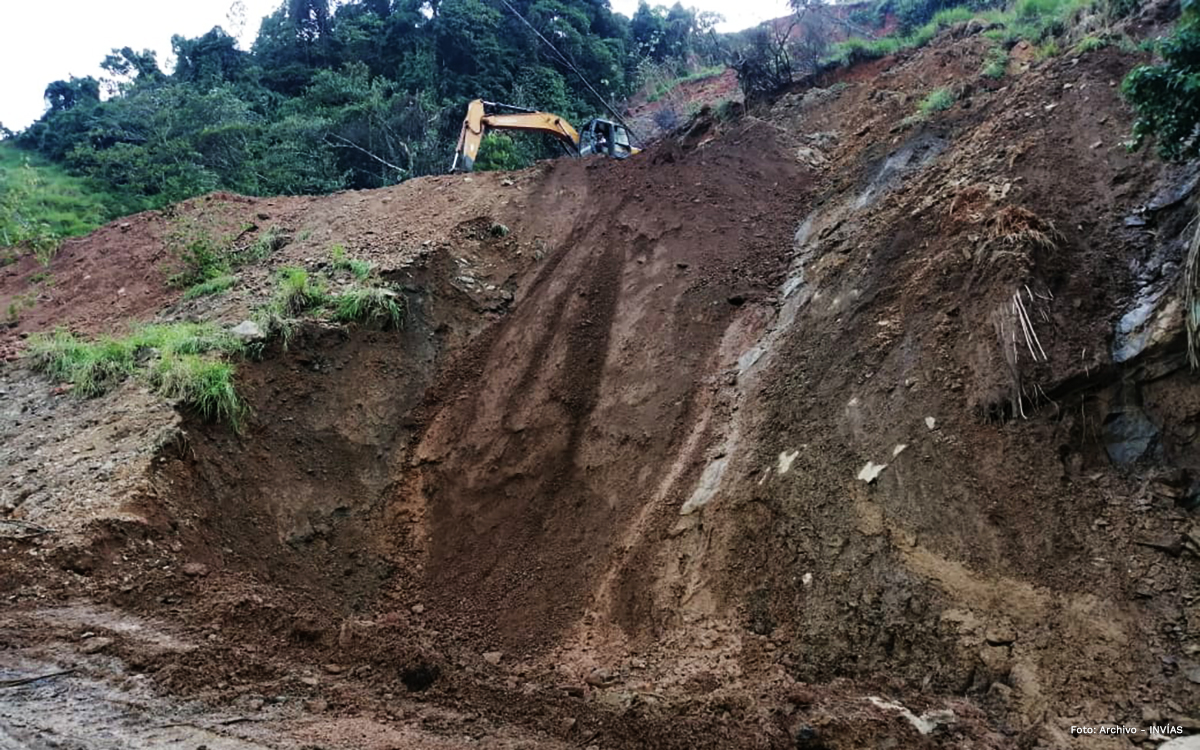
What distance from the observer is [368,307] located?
722 cm

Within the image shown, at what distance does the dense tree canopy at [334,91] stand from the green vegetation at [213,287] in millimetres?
7940

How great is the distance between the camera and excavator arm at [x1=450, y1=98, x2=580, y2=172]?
1158 centimetres

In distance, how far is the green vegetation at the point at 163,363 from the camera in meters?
5.92

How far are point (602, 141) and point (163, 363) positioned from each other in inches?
362

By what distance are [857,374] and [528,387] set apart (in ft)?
Result: 10.1

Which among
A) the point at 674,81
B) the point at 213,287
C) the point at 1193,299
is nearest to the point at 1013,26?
the point at 1193,299

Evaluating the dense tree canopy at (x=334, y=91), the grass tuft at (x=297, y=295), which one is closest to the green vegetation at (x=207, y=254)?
the grass tuft at (x=297, y=295)

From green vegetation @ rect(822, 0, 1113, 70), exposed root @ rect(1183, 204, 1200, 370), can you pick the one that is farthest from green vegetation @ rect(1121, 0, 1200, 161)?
green vegetation @ rect(822, 0, 1113, 70)

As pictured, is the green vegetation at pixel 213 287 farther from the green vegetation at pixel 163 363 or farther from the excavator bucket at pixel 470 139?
the excavator bucket at pixel 470 139

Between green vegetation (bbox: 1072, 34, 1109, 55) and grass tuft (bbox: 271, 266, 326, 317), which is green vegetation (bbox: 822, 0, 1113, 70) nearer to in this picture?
green vegetation (bbox: 1072, 34, 1109, 55)

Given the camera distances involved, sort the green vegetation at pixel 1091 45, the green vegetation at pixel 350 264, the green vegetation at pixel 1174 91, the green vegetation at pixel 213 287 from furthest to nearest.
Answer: the green vegetation at pixel 213 287 < the green vegetation at pixel 350 264 < the green vegetation at pixel 1091 45 < the green vegetation at pixel 1174 91

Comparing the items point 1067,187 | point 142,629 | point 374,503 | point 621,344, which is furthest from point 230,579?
point 1067,187

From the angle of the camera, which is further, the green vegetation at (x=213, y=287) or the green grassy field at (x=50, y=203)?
the green grassy field at (x=50, y=203)

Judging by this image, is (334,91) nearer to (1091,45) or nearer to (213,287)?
(213,287)
